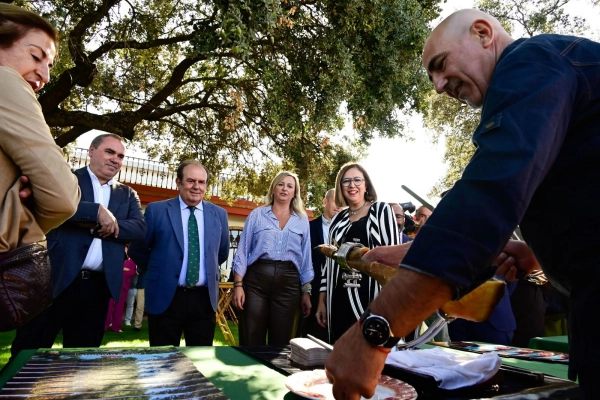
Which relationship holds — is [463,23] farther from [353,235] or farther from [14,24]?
[353,235]

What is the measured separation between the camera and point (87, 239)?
10.5ft

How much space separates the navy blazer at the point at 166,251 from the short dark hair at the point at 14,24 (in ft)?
6.95

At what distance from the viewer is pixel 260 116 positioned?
958cm

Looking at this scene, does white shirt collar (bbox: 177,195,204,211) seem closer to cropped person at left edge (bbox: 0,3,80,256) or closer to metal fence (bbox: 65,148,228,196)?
cropped person at left edge (bbox: 0,3,80,256)

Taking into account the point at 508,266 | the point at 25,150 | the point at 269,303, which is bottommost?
the point at 269,303

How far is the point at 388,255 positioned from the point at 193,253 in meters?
2.56

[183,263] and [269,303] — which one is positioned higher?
[183,263]

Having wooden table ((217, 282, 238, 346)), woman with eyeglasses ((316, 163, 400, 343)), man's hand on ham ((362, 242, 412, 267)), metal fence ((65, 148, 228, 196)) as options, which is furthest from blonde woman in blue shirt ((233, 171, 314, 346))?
metal fence ((65, 148, 228, 196))

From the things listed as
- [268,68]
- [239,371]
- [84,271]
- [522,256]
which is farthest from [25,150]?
[268,68]

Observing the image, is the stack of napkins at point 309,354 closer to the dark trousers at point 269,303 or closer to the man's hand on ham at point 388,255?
the man's hand on ham at point 388,255

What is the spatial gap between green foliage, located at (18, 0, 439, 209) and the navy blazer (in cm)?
225

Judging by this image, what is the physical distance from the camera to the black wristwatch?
2.86ft

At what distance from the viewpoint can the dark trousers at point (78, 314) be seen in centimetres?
302

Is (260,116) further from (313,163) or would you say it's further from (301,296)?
(301,296)
